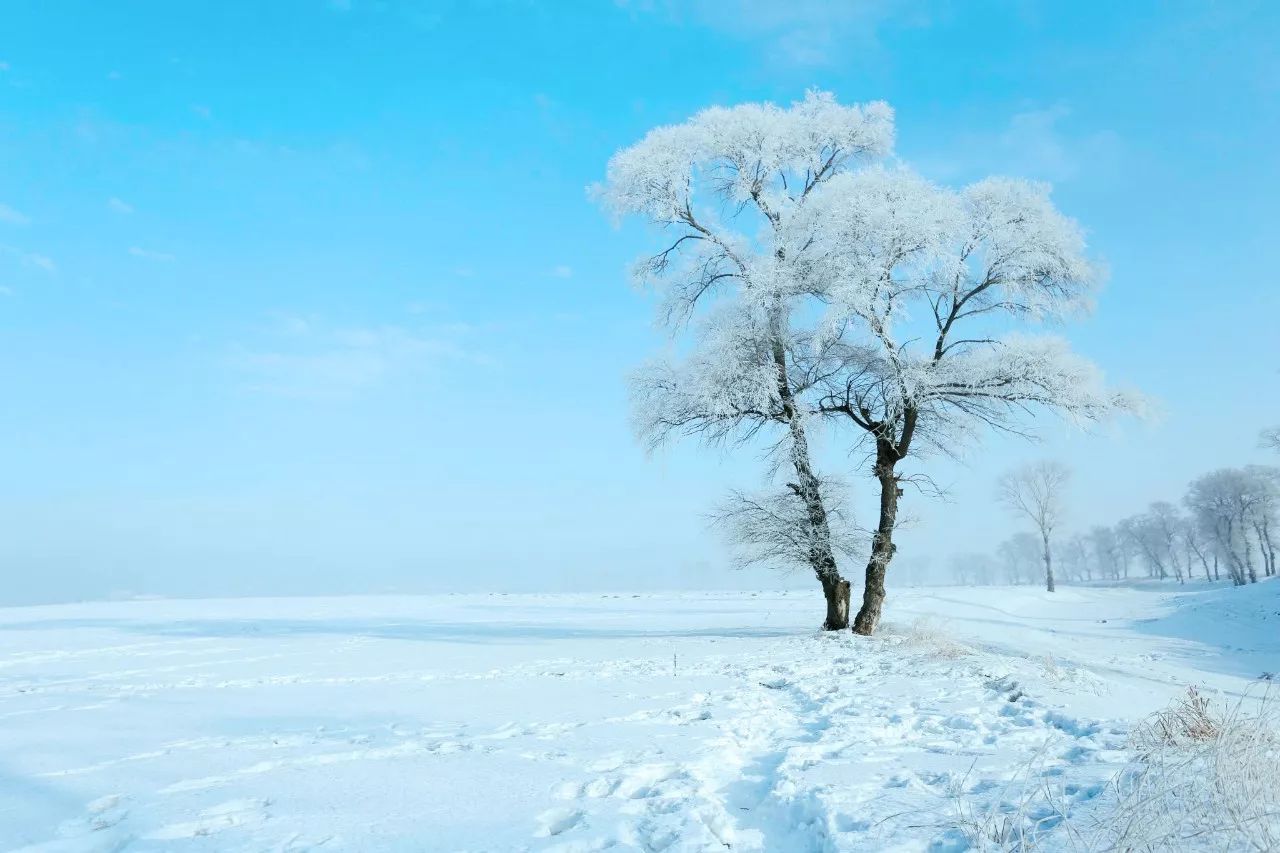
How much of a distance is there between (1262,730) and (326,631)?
1721 cm

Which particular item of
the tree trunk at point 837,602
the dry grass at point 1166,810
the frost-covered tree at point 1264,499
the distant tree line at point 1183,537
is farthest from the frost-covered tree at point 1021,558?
the dry grass at point 1166,810

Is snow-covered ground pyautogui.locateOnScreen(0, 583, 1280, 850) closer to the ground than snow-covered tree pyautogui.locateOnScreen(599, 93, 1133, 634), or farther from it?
closer to the ground

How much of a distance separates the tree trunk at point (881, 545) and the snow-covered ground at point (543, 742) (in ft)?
3.91

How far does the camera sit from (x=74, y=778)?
15.5ft

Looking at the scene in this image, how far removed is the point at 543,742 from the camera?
5.41 metres

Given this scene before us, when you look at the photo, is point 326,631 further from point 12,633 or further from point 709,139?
point 709,139

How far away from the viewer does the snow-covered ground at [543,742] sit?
3627mm

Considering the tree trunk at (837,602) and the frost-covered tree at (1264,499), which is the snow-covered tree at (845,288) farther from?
the frost-covered tree at (1264,499)

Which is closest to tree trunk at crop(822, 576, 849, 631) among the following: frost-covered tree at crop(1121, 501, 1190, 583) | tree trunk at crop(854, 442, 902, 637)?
tree trunk at crop(854, 442, 902, 637)

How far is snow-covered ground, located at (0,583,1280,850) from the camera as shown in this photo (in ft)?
11.9

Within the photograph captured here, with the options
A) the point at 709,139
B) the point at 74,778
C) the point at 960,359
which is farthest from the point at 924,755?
the point at 709,139

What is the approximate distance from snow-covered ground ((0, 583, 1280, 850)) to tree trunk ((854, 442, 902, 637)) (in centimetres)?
119

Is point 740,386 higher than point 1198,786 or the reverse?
higher

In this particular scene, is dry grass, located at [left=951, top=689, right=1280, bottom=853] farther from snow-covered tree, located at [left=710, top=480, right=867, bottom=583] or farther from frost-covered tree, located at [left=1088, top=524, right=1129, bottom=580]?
frost-covered tree, located at [left=1088, top=524, right=1129, bottom=580]
